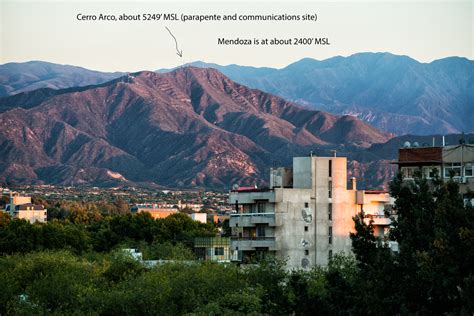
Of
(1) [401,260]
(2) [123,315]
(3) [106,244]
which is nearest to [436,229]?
(1) [401,260]

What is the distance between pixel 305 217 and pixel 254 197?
404cm

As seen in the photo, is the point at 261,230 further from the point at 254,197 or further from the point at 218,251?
the point at 218,251

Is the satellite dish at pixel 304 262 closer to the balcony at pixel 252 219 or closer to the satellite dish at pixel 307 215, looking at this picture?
the satellite dish at pixel 307 215

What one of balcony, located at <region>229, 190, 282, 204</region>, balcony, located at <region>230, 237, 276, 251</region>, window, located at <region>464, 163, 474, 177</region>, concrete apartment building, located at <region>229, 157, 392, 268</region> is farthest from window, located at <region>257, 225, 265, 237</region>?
window, located at <region>464, 163, 474, 177</region>

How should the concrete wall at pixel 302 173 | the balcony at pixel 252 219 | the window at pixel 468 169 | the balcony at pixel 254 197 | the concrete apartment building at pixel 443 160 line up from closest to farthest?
the window at pixel 468 169
the concrete apartment building at pixel 443 160
the balcony at pixel 254 197
the balcony at pixel 252 219
the concrete wall at pixel 302 173

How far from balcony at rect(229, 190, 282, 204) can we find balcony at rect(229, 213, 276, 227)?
1.12m

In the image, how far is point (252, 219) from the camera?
9894 cm

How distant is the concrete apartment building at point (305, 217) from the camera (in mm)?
97812

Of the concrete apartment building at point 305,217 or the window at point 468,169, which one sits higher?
the window at point 468,169

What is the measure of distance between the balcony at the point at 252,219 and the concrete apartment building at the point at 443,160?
21918 millimetres

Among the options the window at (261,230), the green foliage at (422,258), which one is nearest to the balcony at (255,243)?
the window at (261,230)

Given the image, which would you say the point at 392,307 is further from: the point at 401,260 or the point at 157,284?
the point at 157,284

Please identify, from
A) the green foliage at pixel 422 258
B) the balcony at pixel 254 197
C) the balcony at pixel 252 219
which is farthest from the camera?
the balcony at pixel 252 219

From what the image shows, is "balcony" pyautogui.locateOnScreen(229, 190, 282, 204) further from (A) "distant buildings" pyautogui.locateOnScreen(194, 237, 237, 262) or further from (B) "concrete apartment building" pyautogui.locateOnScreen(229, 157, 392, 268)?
(A) "distant buildings" pyautogui.locateOnScreen(194, 237, 237, 262)
